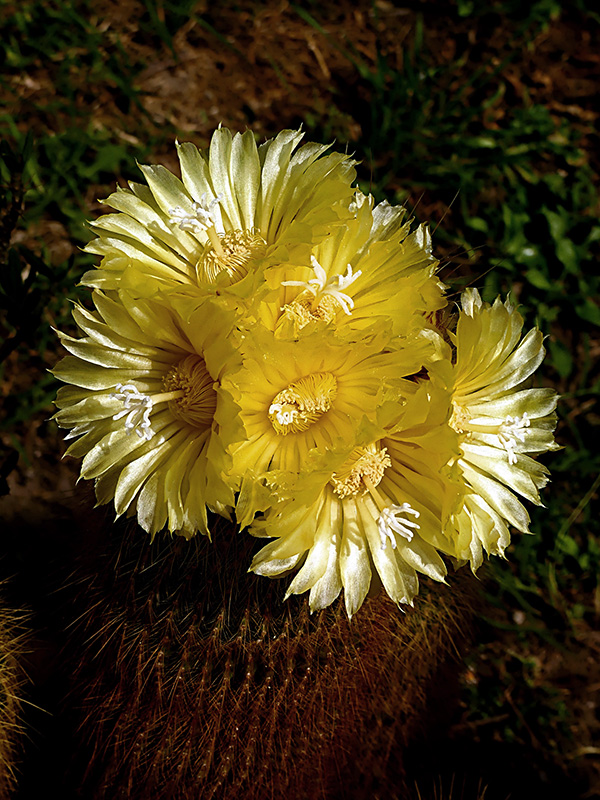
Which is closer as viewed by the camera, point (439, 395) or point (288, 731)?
point (439, 395)

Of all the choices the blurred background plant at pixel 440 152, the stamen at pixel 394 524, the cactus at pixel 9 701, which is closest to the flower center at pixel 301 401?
the stamen at pixel 394 524

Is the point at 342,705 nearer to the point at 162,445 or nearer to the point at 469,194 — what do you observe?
the point at 162,445

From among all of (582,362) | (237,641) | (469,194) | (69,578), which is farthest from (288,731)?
(469,194)

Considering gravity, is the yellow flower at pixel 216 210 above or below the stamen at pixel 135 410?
above

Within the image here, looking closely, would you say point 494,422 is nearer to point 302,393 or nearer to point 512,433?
point 512,433

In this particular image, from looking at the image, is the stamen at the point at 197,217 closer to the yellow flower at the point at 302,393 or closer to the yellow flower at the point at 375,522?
the yellow flower at the point at 302,393

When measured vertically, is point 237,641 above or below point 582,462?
below
